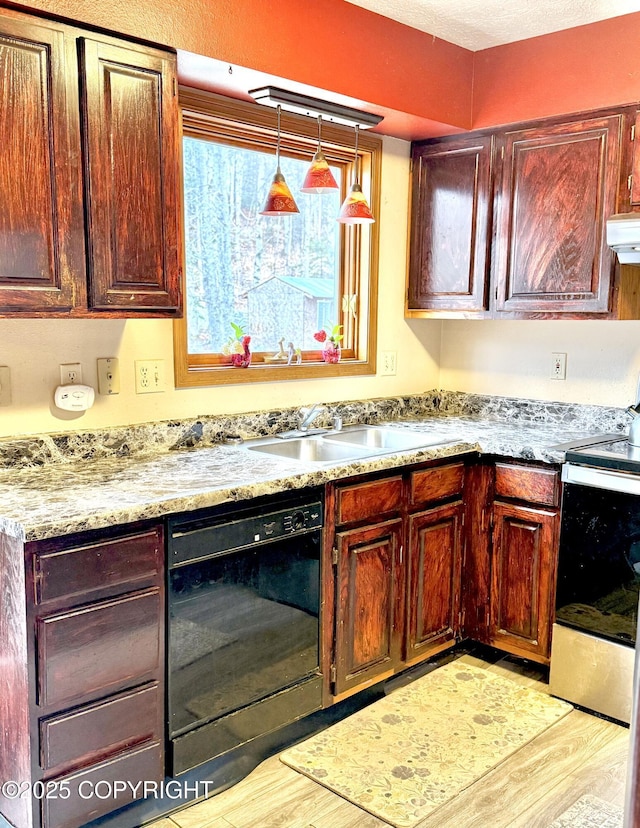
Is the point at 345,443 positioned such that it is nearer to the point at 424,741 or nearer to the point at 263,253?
the point at 263,253

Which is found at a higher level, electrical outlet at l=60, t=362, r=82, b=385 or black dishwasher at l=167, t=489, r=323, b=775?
electrical outlet at l=60, t=362, r=82, b=385

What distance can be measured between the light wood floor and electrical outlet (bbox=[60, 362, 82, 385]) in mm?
1331

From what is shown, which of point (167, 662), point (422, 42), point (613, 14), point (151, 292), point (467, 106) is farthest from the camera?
point (467, 106)

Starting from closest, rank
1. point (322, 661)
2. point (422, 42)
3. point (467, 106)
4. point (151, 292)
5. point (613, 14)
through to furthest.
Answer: point (151, 292)
point (322, 661)
point (613, 14)
point (422, 42)
point (467, 106)

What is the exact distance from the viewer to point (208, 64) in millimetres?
2334

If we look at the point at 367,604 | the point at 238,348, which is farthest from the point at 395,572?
the point at 238,348

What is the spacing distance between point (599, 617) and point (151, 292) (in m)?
1.88

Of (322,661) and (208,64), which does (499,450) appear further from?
(208,64)

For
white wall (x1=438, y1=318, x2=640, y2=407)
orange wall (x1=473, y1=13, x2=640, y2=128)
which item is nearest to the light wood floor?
white wall (x1=438, y1=318, x2=640, y2=407)

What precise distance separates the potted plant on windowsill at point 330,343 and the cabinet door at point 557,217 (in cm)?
71

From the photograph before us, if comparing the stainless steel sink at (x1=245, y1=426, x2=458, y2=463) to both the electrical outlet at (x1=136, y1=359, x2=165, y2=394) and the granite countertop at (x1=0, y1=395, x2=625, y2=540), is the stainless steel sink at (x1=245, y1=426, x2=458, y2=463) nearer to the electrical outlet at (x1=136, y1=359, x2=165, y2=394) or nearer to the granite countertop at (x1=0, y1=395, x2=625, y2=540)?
the granite countertop at (x1=0, y1=395, x2=625, y2=540)

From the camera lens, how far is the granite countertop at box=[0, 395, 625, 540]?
179 cm

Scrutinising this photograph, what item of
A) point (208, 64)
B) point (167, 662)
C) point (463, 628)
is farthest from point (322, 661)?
point (208, 64)

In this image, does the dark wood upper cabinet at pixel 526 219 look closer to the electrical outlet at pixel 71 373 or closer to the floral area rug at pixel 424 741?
the floral area rug at pixel 424 741
